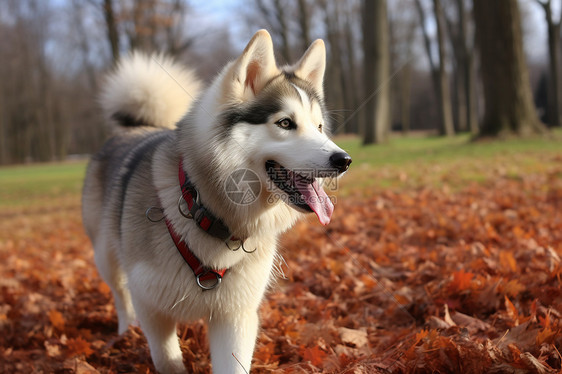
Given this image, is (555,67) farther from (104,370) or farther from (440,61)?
(104,370)

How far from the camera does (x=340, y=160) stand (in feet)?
7.24

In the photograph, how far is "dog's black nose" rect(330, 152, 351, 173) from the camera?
86.6 inches

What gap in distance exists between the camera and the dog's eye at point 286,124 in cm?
236

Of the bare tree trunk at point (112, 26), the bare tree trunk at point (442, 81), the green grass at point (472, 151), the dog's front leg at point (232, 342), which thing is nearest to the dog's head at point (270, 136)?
the dog's front leg at point (232, 342)

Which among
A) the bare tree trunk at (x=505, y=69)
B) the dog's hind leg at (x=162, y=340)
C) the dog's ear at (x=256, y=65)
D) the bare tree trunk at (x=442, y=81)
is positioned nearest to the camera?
the dog's ear at (x=256, y=65)

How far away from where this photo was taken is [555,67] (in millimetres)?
20547

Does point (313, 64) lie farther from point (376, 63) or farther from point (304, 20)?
point (304, 20)

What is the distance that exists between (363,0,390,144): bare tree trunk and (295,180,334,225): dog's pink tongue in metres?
12.5

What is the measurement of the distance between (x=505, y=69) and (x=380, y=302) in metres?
9.10

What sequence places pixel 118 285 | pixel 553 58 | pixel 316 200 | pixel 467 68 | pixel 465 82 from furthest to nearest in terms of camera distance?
1. pixel 465 82
2. pixel 467 68
3. pixel 553 58
4. pixel 118 285
5. pixel 316 200

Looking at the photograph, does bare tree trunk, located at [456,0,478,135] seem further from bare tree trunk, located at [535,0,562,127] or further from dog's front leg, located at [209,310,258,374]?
dog's front leg, located at [209,310,258,374]

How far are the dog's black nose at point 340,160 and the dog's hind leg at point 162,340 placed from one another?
1.31 m

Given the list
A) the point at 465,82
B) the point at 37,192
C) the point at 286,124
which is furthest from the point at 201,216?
the point at 465,82
